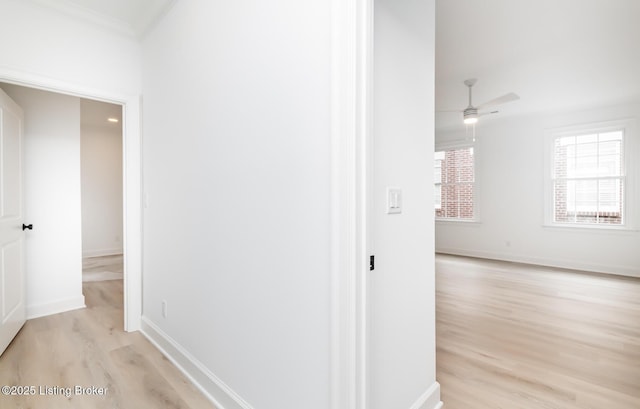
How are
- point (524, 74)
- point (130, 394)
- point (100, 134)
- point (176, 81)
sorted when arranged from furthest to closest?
point (100, 134) → point (524, 74) → point (176, 81) → point (130, 394)

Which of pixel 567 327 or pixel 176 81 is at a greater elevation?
pixel 176 81

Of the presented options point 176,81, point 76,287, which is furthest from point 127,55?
point 76,287

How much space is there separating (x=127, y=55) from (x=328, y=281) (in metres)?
2.87

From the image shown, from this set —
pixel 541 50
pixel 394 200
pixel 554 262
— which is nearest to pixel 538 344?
pixel 394 200

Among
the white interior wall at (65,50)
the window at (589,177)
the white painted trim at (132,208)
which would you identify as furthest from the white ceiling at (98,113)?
the window at (589,177)

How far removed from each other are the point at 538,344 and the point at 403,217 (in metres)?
2.03

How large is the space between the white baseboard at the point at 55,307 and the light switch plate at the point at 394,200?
3.64 metres

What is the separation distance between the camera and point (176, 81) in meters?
2.29

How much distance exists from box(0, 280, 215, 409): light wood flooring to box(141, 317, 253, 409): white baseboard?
4cm

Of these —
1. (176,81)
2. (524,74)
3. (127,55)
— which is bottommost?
(176,81)

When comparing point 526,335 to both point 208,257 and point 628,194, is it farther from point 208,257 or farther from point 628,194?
point 628,194

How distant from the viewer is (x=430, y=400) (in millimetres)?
1711

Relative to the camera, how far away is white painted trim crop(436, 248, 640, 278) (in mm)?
4984

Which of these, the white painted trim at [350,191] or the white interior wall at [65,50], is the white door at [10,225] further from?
the white painted trim at [350,191]
